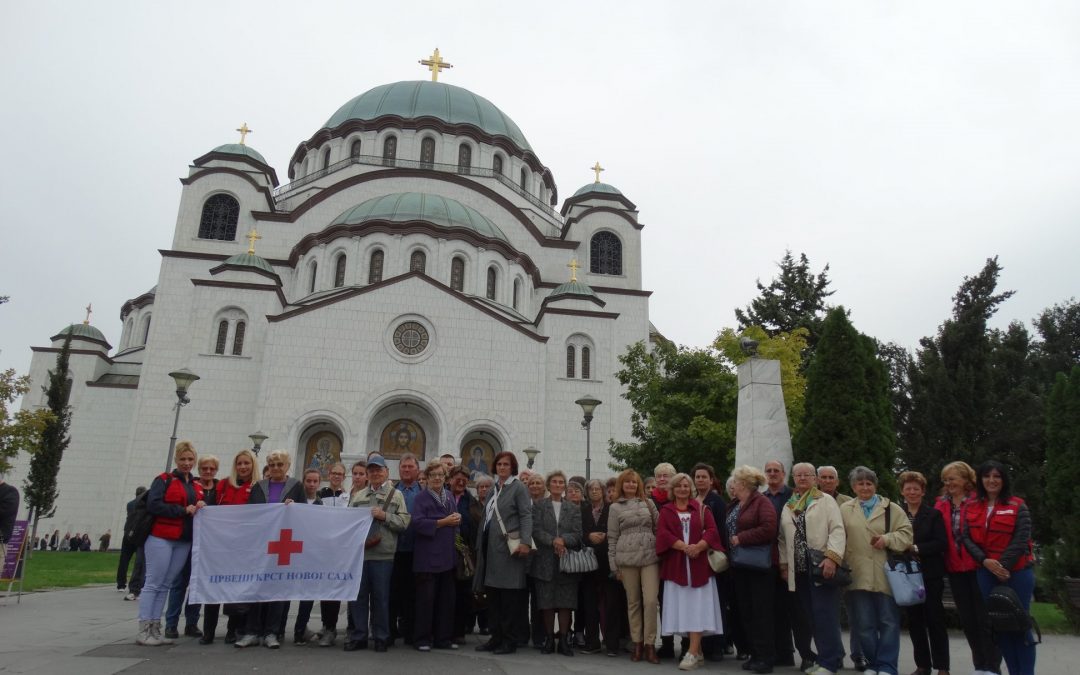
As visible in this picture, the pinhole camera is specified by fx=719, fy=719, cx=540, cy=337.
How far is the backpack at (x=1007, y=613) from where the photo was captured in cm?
489

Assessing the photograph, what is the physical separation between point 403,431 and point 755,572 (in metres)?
18.9

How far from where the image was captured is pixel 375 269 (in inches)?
1056

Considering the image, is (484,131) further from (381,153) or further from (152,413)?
(152,413)

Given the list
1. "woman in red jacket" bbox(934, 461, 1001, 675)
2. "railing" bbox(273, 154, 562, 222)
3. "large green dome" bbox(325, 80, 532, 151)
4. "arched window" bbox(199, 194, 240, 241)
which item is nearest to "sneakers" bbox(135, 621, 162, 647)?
"woman in red jacket" bbox(934, 461, 1001, 675)

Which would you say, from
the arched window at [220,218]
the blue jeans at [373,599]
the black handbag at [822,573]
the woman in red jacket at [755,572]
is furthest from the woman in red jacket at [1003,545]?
the arched window at [220,218]

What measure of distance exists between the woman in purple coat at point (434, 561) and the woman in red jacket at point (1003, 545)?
4162 mm

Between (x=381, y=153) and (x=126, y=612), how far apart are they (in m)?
27.5

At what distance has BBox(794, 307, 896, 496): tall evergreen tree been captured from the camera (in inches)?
354

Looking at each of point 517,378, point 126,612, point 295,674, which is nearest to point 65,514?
point 517,378

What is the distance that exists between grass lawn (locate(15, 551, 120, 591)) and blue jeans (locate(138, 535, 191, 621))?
20.8ft

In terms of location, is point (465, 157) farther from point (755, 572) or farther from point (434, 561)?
point (755, 572)

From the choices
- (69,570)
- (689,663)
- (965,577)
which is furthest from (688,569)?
(69,570)

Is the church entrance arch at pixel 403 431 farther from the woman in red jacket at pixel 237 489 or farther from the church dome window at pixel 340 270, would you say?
the woman in red jacket at pixel 237 489

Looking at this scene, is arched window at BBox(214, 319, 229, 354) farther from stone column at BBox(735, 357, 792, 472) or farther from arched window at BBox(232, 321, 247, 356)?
stone column at BBox(735, 357, 792, 472)
